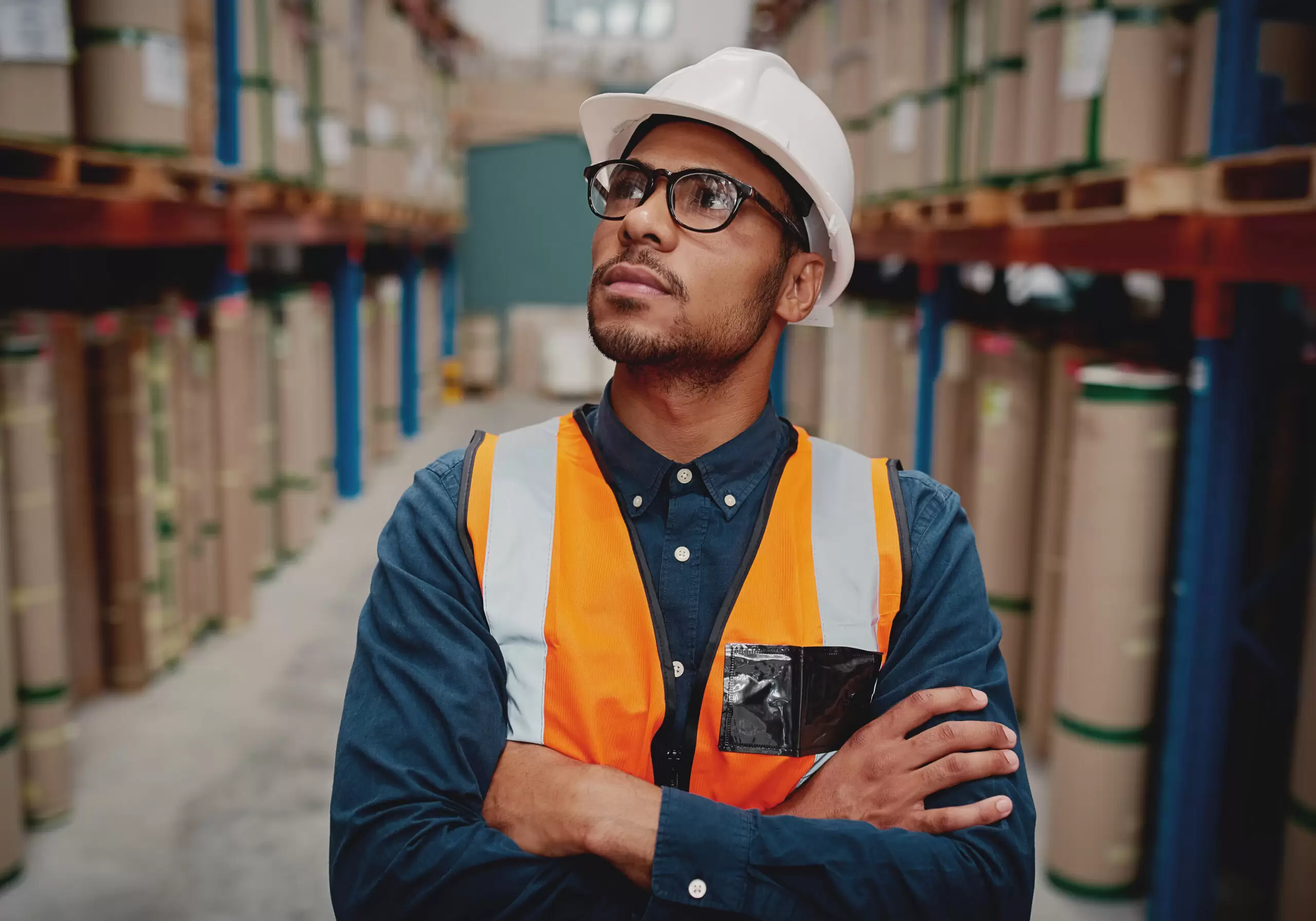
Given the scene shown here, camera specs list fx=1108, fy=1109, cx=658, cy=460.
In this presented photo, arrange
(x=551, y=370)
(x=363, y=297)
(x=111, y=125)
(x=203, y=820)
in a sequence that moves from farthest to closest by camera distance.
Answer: (x=551, y=370) < (x=363, y=297) < (x=111, y=125) < (x=203, y=820)

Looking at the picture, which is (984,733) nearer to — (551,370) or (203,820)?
(203,820)

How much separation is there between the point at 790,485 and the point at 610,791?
0.59 metres

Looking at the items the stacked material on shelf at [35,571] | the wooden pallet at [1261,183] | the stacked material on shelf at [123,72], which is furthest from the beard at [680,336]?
the stacked material on shelf at [123,72]

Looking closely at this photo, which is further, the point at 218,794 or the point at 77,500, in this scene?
the point at 77,500

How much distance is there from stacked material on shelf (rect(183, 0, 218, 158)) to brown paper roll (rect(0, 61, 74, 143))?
4.21 ft

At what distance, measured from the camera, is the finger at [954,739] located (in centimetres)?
162

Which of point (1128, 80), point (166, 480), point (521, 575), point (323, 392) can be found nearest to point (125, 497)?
point (166, 480)

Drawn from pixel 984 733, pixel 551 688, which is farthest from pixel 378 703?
pixel 984 733

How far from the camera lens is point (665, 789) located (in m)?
1.54

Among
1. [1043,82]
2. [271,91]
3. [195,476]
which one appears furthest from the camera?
[271,91]

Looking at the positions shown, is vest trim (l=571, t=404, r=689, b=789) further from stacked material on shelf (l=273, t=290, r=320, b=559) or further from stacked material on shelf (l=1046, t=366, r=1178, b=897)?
stacked material on shelf (l=273, t=290, r=320, b=559)

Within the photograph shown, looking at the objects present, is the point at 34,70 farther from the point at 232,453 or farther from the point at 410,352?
the point at 410,352

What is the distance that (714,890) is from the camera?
1.49 meters

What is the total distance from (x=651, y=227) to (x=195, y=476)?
3.98 m
